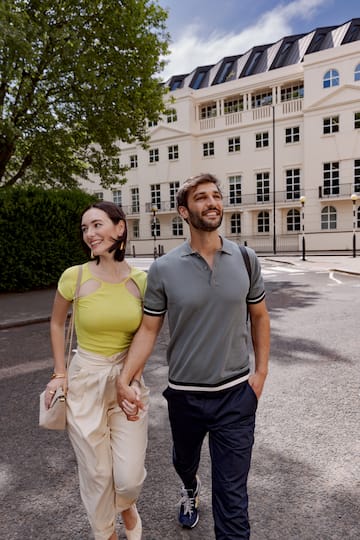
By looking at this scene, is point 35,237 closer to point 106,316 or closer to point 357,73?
point 106,316

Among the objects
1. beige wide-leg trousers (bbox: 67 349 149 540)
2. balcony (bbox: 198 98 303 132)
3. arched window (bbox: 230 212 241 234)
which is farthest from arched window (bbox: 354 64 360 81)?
beige wide-leg trousers (bbox: 67 349 149 540)

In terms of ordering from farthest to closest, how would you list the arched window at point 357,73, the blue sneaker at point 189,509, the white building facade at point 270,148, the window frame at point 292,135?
1. the window frame at point 292,135
2. the white building facade at point 270,148
3. the arched window at point 357,73
4. the blue sneaker at point 189,509

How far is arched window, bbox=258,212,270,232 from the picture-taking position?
38.6m

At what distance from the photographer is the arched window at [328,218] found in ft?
116

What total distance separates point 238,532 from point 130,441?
2.05 ft

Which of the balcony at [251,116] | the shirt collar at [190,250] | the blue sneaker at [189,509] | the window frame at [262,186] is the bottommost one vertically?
the blue sneaker at [189,509]

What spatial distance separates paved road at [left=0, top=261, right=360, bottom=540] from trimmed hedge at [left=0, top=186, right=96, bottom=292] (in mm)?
7862

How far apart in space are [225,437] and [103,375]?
66 cm

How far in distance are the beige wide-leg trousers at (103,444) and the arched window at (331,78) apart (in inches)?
1538

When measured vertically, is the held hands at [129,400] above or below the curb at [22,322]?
above

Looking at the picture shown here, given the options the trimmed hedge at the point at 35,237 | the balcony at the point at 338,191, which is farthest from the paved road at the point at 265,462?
the balcony at the point at 338,191

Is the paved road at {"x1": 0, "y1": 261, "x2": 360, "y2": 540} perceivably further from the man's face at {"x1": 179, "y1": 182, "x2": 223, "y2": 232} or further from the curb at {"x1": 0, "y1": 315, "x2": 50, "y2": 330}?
the curb at {"x1": 0, "y1": 315, "x2": 50, "y2": 330}

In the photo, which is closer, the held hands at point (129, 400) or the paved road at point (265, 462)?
the held hands at point (129, 400)

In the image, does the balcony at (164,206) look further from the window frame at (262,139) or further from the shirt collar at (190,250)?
the shirt collar at (190,250)
